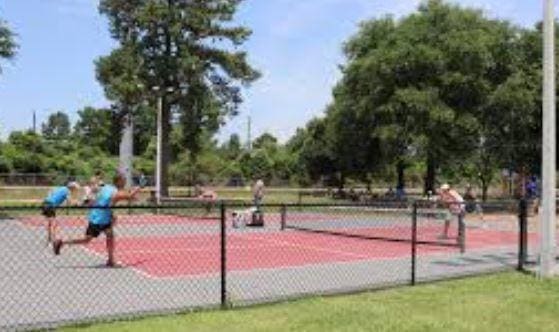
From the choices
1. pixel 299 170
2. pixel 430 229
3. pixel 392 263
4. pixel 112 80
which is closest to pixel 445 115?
pixel 112 80

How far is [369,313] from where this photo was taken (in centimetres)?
1195

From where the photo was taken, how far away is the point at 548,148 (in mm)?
16422

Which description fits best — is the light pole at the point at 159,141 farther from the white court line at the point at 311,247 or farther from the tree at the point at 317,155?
the tree at the point at 317,155

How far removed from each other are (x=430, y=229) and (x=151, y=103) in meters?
30.3

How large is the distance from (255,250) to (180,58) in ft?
98.6

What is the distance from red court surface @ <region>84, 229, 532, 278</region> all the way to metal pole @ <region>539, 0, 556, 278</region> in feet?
16.5

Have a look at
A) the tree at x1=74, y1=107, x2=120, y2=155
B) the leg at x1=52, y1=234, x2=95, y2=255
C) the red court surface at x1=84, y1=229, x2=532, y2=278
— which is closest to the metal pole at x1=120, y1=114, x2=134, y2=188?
the tree at x1=74, y1=107, x2=120, y2=155

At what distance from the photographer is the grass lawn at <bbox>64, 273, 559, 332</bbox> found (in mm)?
11008

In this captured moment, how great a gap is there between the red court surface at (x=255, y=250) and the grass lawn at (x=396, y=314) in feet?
17.8

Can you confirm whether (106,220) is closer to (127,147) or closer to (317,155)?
(127,147)

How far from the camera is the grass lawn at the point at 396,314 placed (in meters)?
11.0

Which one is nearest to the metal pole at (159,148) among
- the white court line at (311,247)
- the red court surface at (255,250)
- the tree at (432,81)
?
the tree at (432,81)

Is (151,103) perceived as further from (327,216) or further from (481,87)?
(327,216)

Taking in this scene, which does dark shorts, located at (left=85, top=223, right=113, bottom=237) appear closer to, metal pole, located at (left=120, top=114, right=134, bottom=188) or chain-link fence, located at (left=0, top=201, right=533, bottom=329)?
chain-link fence, located at (left=0, top=201, right=533, bottom=329)
